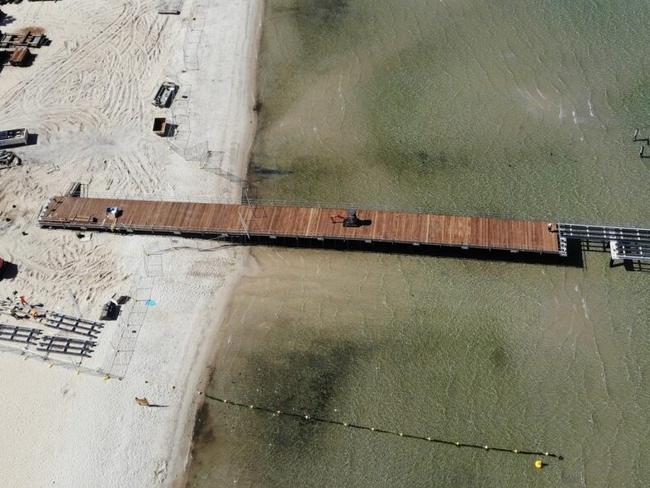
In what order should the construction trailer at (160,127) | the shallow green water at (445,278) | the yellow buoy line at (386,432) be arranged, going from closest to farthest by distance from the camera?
1. the yellow buoy line at (386,432)
2. the shallow green water at (445,278)
3. the construction trailer at (160,127)

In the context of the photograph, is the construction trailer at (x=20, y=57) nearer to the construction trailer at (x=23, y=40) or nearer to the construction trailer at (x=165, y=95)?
the construction trailer at (x=23, y=40)

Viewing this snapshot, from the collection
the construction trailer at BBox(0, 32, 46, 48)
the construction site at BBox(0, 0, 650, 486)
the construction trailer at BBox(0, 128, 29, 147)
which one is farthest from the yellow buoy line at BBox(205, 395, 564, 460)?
the construction trailer at BBox(0, 32, 46, 48)

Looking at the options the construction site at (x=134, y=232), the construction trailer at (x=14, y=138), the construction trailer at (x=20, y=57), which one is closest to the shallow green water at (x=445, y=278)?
the construction site at (x=134, y=232)

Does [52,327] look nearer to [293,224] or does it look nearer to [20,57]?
[293,224]

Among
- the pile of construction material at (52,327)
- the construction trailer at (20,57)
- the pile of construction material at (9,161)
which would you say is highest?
the construction trailer at (20,57)

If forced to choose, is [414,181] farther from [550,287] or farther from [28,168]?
[28,168]

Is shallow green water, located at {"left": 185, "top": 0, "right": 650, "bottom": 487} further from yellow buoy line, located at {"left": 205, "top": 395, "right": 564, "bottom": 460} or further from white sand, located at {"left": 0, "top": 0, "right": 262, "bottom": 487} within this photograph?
white sand, located at {"left": 0, "top": 0, "right": 262, "bottom": 487}
